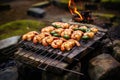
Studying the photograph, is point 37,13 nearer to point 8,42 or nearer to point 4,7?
point 4,7

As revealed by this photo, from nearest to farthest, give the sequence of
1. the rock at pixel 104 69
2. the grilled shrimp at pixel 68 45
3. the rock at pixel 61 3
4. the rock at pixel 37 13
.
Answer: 1. the grilled shrimp at pixel 68 45
2. the rock at pixel 104 69
3. the rock at pixel 37 13
4. the rock at pixel 61 3

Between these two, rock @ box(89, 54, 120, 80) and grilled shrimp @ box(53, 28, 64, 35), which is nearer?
rock @ box(89, 54, 120, 80)

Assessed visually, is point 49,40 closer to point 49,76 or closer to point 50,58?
point 50,58

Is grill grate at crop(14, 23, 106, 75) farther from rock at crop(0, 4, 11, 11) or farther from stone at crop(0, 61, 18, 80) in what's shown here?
rock at crop(0, 4, 11, 11)

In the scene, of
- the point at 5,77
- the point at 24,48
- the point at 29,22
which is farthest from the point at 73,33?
the point at 29,22

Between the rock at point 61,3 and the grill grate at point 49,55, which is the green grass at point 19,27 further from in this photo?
the rock at point 61,3

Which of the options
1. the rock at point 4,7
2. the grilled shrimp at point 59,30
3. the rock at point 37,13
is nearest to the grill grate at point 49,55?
the grilled shrimp at point 59,30

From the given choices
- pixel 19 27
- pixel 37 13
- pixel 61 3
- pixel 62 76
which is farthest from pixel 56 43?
pixel 61 3

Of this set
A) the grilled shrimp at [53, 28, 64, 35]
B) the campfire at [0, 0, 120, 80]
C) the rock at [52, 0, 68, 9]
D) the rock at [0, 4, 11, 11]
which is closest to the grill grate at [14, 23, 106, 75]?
the campfire at [0, 0, 120, 80]

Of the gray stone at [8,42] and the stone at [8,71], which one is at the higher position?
the gray stone at [8,42]
